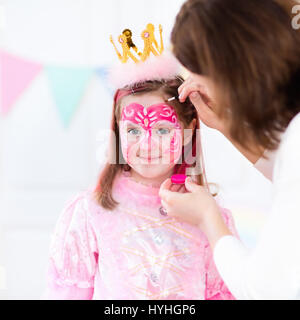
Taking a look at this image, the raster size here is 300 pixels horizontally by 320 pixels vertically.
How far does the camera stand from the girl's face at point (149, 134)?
0.92 m

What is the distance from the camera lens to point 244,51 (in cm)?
73

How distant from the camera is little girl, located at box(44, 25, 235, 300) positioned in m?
0.94

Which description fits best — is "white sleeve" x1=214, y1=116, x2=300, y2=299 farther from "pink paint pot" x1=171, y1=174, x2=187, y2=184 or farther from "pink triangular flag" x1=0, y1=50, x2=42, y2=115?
"pink triangular flag" x1=0, y1=50, x2=42, y2=115

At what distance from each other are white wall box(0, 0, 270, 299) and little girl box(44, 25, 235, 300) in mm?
514

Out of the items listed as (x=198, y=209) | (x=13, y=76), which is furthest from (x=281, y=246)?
(x=13, y=76)

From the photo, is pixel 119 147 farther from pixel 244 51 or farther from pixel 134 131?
pixel 244 51

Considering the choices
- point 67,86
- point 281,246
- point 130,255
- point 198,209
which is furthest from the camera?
point 67,86

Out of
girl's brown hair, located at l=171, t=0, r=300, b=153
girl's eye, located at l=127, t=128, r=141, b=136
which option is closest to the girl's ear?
girl's eye, located at l=127, t=128, r=141, b=136

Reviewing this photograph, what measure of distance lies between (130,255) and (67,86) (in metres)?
0.74

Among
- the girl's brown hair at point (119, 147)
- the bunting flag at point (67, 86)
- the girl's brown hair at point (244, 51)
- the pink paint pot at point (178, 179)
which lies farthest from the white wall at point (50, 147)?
the girl's brown hair at point (244, 51)

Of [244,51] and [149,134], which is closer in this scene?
[244,51]

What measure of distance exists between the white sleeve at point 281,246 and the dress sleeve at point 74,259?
34 cm

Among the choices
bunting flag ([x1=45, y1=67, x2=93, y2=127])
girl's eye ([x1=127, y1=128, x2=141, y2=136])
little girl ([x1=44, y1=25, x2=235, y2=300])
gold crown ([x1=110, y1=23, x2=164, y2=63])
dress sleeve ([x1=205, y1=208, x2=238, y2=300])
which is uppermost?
gold crown ([x1=110, y1=23, x2=164, y2=63])
